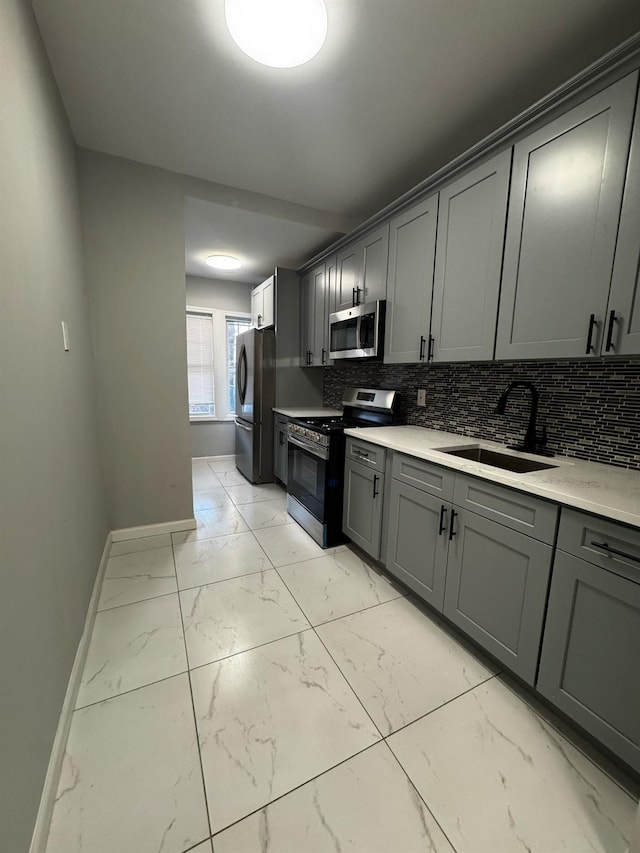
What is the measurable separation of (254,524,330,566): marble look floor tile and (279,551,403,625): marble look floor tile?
0.27 ft

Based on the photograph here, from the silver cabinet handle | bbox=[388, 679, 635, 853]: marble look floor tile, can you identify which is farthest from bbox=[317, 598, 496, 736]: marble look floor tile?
the silver cabinet handle

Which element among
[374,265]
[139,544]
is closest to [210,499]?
[139,544]

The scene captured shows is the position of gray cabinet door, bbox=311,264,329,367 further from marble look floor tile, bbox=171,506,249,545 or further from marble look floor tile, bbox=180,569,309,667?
marble look floor tile, bbox=180,569,309,667

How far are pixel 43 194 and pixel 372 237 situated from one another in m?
1.97

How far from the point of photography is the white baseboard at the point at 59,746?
90 cm

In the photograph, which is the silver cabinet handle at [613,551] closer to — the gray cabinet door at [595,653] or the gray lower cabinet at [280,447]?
the gray cabinet door at [595,653]

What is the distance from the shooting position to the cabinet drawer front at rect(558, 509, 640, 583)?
3.30 ft

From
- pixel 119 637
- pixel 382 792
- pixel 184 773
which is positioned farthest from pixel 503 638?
pixel 119 637

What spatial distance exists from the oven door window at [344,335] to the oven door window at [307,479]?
926mm

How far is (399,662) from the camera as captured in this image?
1.53 m

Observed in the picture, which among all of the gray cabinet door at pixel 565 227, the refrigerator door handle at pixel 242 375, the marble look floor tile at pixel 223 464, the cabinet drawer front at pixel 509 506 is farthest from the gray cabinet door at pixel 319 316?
the cabinet drawer front at pixel 509 506

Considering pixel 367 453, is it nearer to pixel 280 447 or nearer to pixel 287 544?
pixel 287 544

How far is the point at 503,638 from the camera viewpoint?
1395 millimetres

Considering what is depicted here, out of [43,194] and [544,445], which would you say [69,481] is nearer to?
[43,194]
